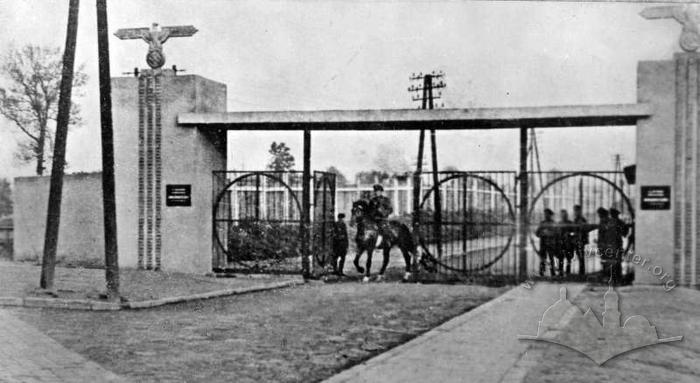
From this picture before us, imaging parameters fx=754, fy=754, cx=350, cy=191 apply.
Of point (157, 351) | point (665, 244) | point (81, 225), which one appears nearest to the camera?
point (157, 351)

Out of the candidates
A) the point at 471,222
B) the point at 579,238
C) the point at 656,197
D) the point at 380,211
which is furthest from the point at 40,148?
the point at 656,197

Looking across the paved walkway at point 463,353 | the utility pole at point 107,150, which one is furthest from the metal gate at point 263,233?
the paved walkway at point 463,353

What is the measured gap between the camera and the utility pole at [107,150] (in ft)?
37.2

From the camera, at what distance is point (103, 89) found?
11.4 meters

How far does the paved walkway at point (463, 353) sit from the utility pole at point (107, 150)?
511cm

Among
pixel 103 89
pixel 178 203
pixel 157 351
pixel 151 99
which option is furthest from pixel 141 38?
pixel 157 351

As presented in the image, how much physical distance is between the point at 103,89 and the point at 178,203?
5.45 meters

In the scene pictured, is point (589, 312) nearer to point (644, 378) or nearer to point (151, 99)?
point (644, 378)

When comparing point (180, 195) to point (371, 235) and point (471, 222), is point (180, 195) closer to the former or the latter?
point (371, 235)

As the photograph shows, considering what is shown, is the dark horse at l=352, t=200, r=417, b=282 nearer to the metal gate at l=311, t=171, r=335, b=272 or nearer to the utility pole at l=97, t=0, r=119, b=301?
the metal gate at l=311, t=171, r=335, b=272

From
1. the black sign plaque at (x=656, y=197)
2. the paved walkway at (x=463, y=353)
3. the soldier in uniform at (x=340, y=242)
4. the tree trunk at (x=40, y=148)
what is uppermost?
the tree trunk at (x=40, y=148)

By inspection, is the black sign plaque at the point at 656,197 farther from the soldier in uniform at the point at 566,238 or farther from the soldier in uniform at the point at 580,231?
the soldier in uniform at the point at 566,238

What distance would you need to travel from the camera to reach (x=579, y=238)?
1493cm

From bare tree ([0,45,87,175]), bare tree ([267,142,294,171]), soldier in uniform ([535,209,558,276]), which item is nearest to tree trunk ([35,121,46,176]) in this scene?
bare tree ([0,45,87,175])
